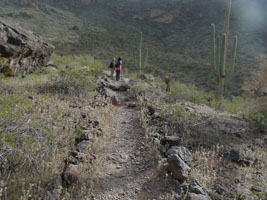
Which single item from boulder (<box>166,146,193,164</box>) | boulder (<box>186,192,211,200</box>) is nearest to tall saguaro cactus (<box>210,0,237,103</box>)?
boulder (<box>166,146,193,164</box>)

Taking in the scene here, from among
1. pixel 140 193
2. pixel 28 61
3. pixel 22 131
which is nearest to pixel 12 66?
pixel 28 61

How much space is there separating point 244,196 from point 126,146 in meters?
2.01

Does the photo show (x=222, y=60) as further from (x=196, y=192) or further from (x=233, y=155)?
(x=196, y=192)

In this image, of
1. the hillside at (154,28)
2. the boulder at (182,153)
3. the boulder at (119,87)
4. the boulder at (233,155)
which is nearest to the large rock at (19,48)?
the boulder at (119,87)

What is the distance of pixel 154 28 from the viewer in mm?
37875

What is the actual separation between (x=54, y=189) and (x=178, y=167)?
1604 millimetres

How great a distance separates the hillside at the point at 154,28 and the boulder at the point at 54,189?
15.3 m

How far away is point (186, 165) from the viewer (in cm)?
275

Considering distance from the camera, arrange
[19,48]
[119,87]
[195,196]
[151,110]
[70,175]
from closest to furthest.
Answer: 1. [195,196]
2. [70,175]
3. [151,110]
4. [19,48]
5. [119,87]

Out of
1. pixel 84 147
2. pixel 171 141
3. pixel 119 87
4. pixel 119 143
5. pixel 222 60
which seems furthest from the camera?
pixel 222 60

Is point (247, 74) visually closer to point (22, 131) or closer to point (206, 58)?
point (206, 58)

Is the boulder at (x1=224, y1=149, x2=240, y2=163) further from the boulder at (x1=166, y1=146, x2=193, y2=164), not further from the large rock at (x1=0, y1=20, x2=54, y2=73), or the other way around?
the large rock at (x1=0, y1=20, x2=54, y2=73)

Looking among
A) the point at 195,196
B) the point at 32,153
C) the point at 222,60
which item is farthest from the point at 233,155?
the point at 222,60

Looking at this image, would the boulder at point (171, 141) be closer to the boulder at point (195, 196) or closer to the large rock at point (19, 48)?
the boulder at point (195, 196)
